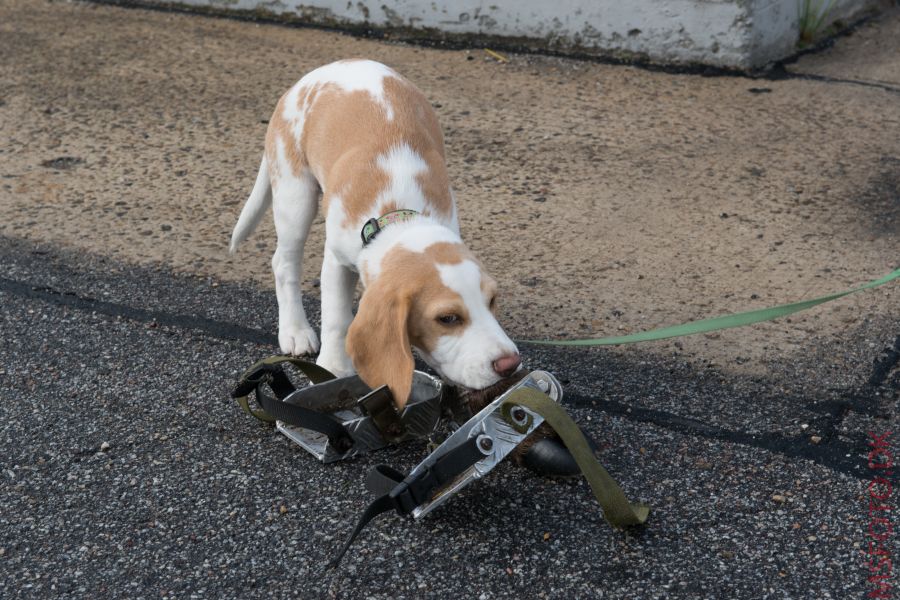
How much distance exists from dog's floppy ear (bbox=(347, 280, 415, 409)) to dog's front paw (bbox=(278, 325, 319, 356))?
0.87m

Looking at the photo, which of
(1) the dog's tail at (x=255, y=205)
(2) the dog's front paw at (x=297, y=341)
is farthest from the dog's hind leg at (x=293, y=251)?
(1) the dog's tail at (x=255, y=205)

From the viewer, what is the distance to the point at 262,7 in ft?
24.2

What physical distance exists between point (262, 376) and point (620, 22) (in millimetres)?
4148

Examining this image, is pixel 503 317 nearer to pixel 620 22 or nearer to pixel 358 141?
pixel 358 141

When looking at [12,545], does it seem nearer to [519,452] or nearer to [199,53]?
[519,452]

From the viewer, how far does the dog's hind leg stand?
3748 millimetres

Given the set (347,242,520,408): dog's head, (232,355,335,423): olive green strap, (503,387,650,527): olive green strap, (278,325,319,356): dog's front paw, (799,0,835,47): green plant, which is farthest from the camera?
(799,0,835,47): green plant

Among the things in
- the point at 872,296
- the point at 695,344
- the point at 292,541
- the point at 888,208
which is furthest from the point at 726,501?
the point at 888,208

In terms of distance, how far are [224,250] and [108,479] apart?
167cm

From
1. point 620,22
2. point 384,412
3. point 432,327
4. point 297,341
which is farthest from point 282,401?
point 620,22

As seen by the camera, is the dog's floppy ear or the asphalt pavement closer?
the asphalt pavement

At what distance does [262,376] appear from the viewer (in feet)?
10.4

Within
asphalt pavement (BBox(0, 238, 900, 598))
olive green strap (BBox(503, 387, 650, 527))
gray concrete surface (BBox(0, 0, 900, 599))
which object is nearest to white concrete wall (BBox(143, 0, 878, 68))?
gray concrete surface (BBox(0, 0, 900, 599))

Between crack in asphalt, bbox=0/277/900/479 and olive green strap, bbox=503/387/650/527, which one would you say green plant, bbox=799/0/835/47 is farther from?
olive green strap, bbox=503/387/650/527
